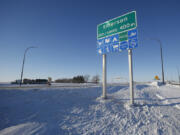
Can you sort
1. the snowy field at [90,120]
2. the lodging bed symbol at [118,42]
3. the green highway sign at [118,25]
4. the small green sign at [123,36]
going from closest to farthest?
the snowy field at [90,120]
the lodging bed symbol at [118,42]
the green highway sign at [118,25]
the small green sign at [123,36]

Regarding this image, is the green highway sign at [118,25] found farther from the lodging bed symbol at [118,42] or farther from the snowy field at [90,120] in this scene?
the snowy field at [90,120]

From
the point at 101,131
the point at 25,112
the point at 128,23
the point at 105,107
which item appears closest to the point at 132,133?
the point at 101,131

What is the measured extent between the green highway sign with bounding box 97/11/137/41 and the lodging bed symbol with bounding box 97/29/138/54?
173mm

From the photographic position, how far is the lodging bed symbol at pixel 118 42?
Answer: 737 centimetres

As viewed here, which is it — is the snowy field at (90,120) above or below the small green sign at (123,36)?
below

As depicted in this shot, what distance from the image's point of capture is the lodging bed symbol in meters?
7.37

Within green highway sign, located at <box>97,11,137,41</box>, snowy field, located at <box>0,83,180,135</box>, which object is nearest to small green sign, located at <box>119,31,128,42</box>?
green highway sign, located at <box>97,11,137,41</box>

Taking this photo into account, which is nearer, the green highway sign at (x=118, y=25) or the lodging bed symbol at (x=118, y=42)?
the lodging bed symbol at (x=118, y=42)

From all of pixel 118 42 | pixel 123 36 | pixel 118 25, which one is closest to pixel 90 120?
pixel 118 42

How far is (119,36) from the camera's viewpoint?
8.12 m

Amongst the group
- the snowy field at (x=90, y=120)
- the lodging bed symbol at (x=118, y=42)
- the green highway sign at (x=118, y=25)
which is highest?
the green highway sign at (x=118, y=25)

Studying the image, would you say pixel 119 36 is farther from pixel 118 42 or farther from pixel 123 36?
pixel 118 42

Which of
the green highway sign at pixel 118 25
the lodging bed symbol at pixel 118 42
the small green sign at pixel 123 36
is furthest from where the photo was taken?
the small green sign at pixel 123 36

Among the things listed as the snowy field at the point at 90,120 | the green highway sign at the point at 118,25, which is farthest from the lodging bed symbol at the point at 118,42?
the snowy field at the point at 90,120
